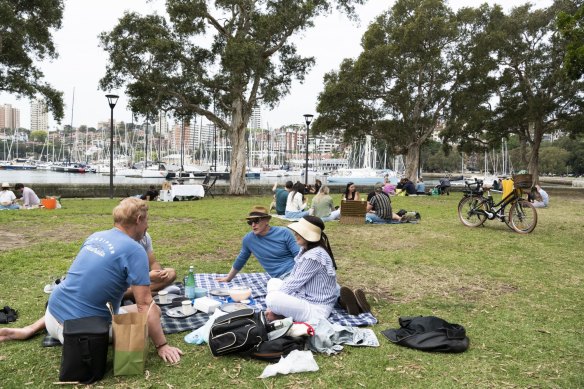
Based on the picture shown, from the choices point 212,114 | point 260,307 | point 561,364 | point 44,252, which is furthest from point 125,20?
point 561,364

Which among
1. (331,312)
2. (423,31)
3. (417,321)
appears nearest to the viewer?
(417,321)

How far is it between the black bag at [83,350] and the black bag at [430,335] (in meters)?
2.48

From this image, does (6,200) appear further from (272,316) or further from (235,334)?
(235,334)

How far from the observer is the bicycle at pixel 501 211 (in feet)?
35.2

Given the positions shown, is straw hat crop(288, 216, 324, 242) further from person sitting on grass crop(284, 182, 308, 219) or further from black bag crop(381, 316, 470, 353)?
person sitting on grass crop(284, 182, 308, 219)

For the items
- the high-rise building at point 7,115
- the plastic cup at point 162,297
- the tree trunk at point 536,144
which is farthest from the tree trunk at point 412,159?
the high-rise building at point 7,115

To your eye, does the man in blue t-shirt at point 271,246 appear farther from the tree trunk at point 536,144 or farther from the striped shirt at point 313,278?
the tree trunk at point 536,144

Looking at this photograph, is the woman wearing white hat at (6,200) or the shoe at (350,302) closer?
the shoe at (350,302)

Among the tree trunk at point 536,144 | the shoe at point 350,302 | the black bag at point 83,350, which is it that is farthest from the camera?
the tree trunk at point 536,144

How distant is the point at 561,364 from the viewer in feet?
12.3

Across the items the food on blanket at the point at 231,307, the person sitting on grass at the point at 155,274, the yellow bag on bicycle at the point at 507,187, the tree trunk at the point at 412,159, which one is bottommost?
the food on blanket at the point at 231,307

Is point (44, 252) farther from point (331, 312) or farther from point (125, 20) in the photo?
point (125, 20)

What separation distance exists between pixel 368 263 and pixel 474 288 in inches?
72.1

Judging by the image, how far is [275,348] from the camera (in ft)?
12.3
